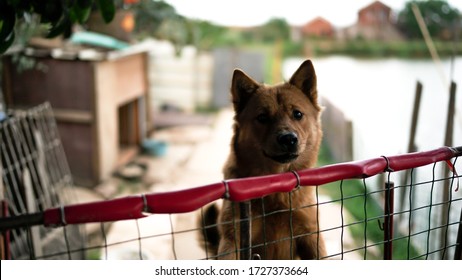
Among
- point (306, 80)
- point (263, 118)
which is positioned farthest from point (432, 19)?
point (263, 118)

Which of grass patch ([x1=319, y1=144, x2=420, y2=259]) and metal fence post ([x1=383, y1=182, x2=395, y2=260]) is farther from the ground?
metal fence post ([x1=383, y1=182, x2=395, y2=260])

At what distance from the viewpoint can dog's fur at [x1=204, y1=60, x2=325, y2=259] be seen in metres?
1.96

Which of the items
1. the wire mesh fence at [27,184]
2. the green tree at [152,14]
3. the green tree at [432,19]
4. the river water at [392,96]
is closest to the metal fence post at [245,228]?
the river water at [392,96]

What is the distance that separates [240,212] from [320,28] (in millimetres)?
3068

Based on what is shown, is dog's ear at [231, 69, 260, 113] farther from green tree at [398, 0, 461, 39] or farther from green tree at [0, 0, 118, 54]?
green tree at [398, 0, 461, 39]

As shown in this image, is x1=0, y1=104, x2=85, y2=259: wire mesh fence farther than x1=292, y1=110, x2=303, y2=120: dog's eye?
Yes

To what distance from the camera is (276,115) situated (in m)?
2.06

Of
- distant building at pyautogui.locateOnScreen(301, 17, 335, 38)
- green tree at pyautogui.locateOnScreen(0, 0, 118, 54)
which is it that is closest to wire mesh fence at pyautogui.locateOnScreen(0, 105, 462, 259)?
green tree at pyautogui.locateOnScreen(0, 0, 118, 54)

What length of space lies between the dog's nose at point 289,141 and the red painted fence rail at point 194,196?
475 millimetres

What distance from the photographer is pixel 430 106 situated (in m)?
3.52

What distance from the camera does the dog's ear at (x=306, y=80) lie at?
6.97 ft

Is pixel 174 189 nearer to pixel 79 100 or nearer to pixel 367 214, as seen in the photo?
pixel 367 214
